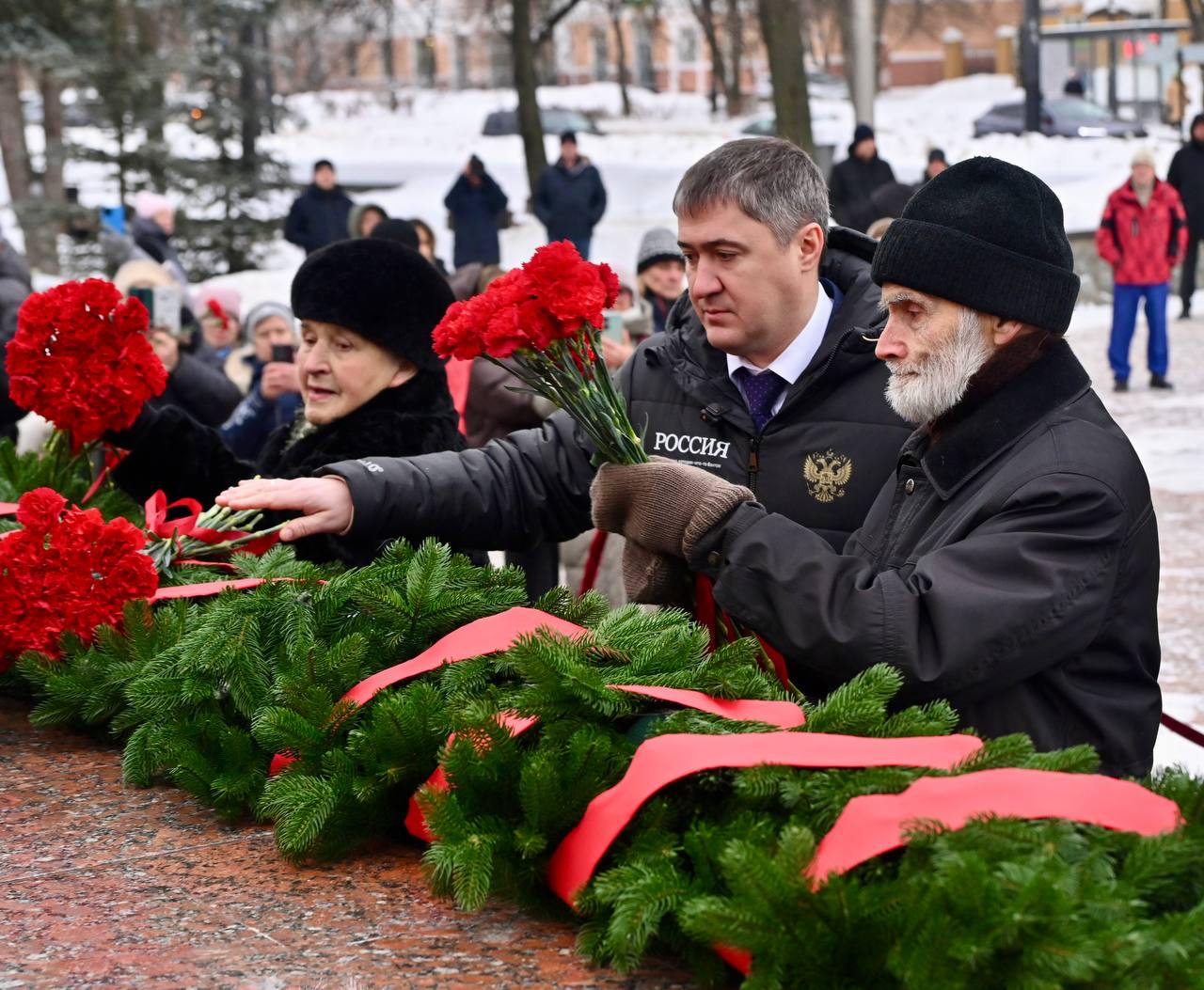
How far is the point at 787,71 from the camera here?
814 inches

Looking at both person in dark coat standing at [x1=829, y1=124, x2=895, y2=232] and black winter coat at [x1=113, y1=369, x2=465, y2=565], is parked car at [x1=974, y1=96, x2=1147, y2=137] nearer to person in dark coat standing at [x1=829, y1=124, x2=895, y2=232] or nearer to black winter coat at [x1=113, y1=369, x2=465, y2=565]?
person in dark coat standing at [x1=829, y1=124, x2=895, y2=232]

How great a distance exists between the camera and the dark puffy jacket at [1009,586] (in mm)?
2291

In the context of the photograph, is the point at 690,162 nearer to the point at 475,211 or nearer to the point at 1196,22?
the point at 475,211

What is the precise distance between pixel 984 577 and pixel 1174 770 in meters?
0.43

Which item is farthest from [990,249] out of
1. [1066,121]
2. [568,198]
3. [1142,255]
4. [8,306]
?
[1066,121]

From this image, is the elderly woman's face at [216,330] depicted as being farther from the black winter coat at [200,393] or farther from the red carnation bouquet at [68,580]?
the red carnation bouquet at [68,580]

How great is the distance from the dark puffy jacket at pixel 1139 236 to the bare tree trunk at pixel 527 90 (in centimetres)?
1080

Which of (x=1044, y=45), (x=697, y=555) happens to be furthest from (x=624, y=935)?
(x=1044, y=45)

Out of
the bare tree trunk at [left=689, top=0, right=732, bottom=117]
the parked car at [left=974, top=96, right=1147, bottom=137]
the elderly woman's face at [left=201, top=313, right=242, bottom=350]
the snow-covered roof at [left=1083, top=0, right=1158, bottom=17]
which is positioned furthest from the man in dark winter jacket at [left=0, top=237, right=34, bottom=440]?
the snow-covered roof at [left=1083, top=0, right=1158, bottom=17]

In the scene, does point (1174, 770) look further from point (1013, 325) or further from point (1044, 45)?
point (1044, 45)

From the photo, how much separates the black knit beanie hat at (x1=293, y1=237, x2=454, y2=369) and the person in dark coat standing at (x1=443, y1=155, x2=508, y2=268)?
48.9 ft

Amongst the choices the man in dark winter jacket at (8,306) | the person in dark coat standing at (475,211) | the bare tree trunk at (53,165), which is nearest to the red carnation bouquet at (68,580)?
the man in dark winter jacket at (8,306)

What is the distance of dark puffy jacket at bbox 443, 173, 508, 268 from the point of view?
61.5 ft

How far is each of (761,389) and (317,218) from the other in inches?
530
